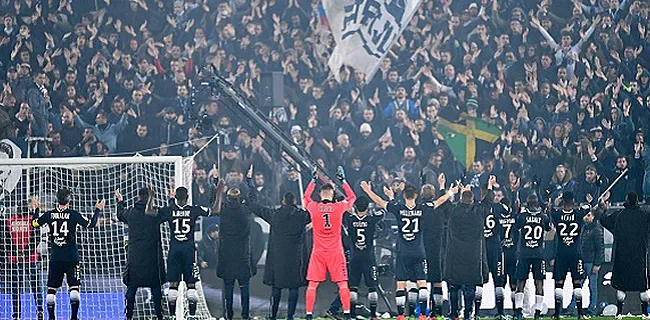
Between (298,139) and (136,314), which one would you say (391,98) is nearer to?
(298,139)

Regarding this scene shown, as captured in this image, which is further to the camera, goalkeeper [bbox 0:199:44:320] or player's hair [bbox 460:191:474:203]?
goalkeeper [bbox 0:199:44:320]

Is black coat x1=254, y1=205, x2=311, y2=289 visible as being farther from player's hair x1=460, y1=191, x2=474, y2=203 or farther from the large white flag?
the large white flag

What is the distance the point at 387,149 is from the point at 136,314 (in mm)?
5419

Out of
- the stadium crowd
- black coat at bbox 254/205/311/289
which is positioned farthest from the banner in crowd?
black coat at bbox 254/205/311/289

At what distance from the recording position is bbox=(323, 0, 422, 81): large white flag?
63.7ft

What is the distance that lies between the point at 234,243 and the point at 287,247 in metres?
0.66

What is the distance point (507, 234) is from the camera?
13484mm

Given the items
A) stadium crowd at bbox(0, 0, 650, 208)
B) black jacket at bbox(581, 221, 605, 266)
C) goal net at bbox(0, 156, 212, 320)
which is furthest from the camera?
stadium crowd at bbox(0, 0, 650, 208)

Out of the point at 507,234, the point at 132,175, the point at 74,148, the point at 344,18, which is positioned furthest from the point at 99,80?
the point at 507,234

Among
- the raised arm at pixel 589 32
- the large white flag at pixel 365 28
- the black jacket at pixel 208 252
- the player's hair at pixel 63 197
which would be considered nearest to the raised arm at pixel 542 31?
the raised arm at pixel 589 32

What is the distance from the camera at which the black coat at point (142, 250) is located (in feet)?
41.6

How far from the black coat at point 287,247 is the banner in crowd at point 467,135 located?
6236mm

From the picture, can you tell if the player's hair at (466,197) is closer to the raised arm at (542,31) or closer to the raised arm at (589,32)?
the raised arm at (542,31)

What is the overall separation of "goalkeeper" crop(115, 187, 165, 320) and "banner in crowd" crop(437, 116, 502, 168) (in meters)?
7.40
